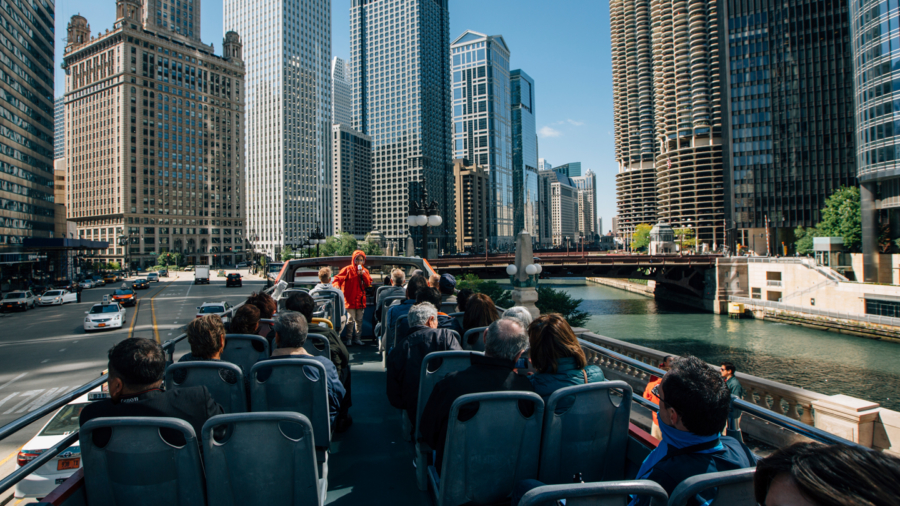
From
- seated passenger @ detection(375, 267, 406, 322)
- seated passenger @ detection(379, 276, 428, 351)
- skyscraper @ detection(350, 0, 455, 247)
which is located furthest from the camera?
skyscraper @ detection(350, 0, 455, 247)

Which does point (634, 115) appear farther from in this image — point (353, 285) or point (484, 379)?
point (484, 379)

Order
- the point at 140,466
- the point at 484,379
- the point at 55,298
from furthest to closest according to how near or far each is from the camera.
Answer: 1. the point at 55,298
2. the point at 484,379
3. the point at 140,466

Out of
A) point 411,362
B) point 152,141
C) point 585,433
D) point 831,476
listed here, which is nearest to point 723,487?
point 585,433

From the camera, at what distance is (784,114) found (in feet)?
277

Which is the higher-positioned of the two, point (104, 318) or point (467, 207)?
point (467, 207)

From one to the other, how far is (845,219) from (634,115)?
377 feet

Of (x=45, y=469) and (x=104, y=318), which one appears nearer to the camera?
(x=45, y=469)

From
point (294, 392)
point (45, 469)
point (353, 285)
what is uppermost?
point (353, 285)

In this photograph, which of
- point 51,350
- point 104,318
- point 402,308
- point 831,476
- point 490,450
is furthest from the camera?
point 104,318

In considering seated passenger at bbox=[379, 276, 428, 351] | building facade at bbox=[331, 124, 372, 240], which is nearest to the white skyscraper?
building facade at bbox=[331, 124, 372, 240]

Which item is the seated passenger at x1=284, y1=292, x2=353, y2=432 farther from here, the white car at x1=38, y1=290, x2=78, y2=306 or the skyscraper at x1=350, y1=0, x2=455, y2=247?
the skyscraper at x1=350, y1=0, x2=455, y2=247

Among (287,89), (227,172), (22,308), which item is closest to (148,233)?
(227,172)

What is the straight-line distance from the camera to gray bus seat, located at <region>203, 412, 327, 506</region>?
274 centimetres

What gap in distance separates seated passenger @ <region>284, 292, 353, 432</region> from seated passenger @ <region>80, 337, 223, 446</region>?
2.41 meters
